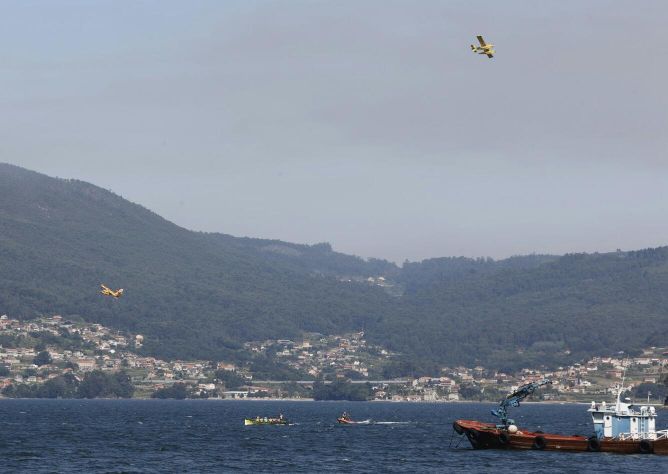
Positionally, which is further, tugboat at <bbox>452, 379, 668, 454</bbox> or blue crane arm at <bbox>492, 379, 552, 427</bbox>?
blue crane arm at <bbox>492, 379, 552, 427</bbox>

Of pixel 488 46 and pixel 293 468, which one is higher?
pixel 488 46

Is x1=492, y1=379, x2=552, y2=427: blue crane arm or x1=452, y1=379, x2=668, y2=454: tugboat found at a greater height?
Answer: x1=492, y1=379, x2=552, y2=427: blue crane arm

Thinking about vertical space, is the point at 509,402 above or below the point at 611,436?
above

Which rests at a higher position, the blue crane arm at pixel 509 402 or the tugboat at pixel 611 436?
the blue crane arm at pixel 509 402

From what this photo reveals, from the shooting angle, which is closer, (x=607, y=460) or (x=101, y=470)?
(x=101, y=470)

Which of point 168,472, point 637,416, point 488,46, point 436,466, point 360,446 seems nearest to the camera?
point 488,46

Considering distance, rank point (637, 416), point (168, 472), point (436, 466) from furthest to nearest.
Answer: point (637, 416) < point (436, 466) < point (168, 472)

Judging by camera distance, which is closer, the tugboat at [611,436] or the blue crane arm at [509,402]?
the tugboat at [611,436]

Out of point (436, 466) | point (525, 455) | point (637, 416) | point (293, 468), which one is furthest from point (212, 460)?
point (637, 416)

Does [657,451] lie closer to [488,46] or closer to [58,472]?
[488,46]

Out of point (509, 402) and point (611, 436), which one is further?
point (509, 402)
